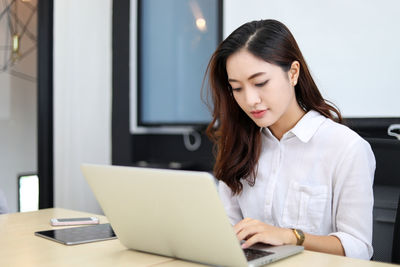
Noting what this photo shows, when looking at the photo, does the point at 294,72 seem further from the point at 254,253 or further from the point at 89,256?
the point at 89,256

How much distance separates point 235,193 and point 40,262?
740 mm

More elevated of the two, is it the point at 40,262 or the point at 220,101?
the point at 220,101

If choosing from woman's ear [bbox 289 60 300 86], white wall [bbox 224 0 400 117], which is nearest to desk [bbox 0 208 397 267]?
woman's ear [bbox 289 60 300 86]

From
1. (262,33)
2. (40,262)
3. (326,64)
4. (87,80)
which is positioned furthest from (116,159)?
(40,262)

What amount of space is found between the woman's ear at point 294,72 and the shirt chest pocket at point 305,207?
314 mm

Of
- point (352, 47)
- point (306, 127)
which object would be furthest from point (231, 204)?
point (352, 47)

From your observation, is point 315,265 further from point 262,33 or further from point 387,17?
point 387,17

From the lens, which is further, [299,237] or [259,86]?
[259,86]

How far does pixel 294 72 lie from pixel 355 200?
17.3 inches

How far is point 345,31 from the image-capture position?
256 centimetres

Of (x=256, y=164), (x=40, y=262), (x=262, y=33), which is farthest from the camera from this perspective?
(x=256, y=164)

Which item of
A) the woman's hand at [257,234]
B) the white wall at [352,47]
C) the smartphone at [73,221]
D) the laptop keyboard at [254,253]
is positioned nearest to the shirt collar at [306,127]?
the woman's hand at [257,234]

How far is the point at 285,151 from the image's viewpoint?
1.60 m

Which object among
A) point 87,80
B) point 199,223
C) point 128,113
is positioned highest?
point 87,80
